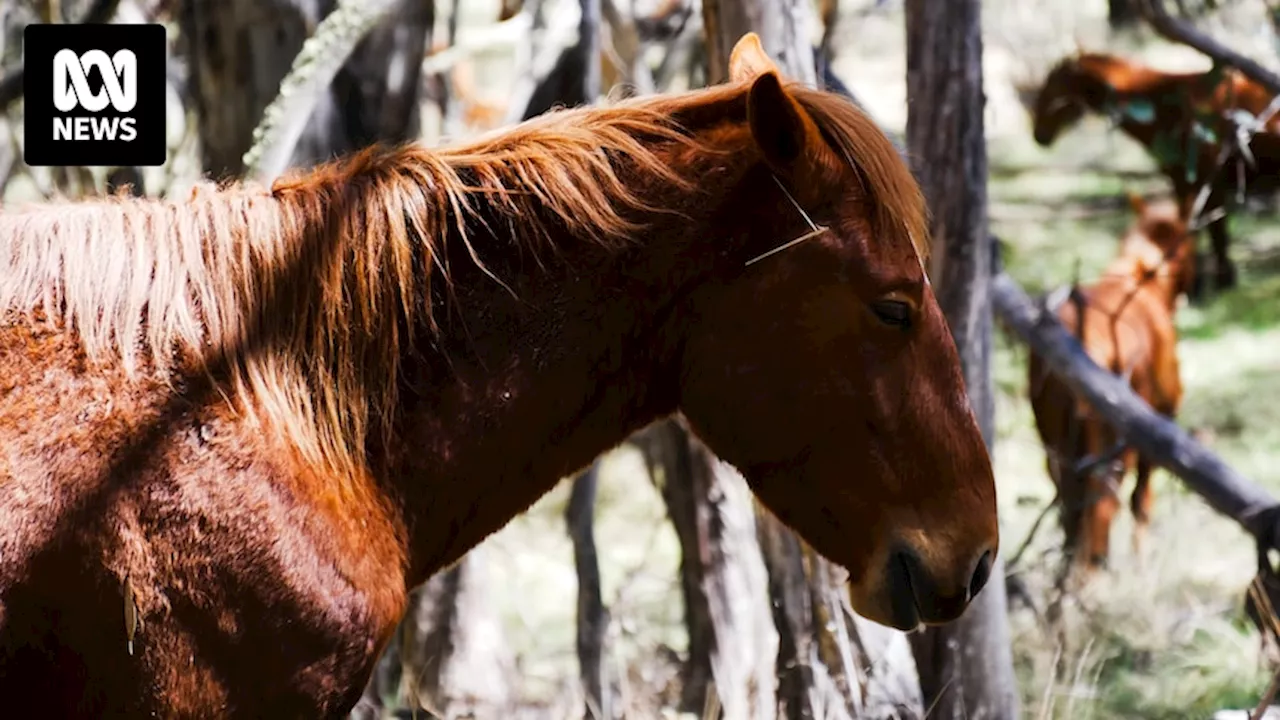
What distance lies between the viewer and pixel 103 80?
2969 mm

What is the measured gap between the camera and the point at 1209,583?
20.0 ft

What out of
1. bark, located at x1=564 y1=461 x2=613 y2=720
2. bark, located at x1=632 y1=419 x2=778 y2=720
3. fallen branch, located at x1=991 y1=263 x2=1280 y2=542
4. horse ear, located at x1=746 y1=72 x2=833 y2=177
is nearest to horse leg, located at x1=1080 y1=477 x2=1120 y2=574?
fallen branch, located at x1=991 y1=263 x2=1280 y2=542

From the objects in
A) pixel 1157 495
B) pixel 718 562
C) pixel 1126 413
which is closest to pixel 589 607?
pixel 718 562

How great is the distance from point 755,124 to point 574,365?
20.3 inches

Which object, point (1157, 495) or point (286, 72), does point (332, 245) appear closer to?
point (286, 72)

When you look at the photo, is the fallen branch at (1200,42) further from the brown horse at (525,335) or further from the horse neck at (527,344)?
the horse neck at (527,344)

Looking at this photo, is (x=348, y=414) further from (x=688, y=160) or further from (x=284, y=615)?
(x=688, y=160)

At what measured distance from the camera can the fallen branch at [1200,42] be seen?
5098mm

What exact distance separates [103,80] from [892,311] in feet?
5.61

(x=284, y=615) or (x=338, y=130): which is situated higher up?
(x=338, y=130)

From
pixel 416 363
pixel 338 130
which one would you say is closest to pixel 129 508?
pixel 416 363

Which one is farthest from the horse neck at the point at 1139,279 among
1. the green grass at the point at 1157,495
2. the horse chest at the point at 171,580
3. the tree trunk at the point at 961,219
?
the horse chest at the point at 171,580

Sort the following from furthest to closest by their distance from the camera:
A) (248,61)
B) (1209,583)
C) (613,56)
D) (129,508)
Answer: (1209,583)
(613,56)
(248,61)
(129,508)

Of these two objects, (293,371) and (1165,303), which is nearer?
(293,371)
